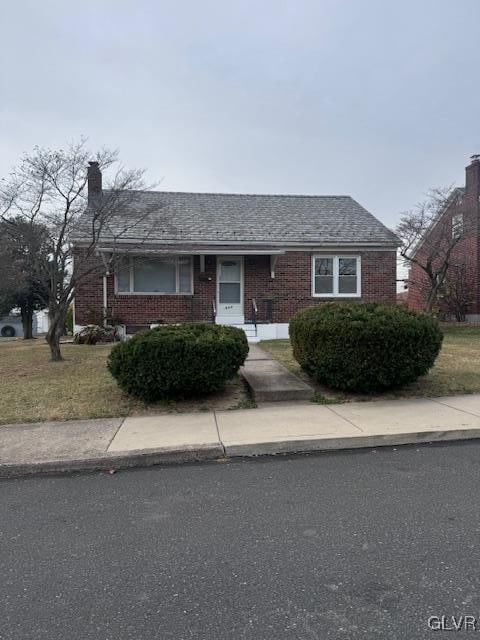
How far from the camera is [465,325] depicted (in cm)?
1862

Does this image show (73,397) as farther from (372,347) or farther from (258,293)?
(258,293)

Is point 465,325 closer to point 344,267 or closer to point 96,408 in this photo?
point 344,267

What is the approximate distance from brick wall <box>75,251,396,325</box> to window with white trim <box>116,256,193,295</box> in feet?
0.72

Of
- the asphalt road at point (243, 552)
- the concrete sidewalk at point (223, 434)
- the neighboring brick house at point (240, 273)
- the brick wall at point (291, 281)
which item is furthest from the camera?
the brick wall at point (291, 281)

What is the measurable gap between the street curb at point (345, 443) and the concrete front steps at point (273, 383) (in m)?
2.02

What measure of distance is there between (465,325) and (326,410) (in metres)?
14.2

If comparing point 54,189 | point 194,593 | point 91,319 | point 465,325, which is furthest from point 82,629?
point 465,325

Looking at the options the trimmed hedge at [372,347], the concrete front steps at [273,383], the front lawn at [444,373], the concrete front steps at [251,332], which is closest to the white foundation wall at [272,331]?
the concrete front steps at [251,332]

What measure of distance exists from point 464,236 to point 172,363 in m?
14.4

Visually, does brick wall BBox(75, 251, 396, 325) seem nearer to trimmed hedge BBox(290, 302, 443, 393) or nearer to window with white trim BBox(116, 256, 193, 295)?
window with white trim BBox(116, 256, 193, 295)

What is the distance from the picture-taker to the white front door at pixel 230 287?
15453 millimetres

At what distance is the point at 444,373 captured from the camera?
877 centimetres

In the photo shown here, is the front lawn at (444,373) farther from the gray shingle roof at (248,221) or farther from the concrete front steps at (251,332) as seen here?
the gray shingle roof at (248,221)

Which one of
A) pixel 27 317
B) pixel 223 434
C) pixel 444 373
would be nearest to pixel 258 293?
pixel 444 373
